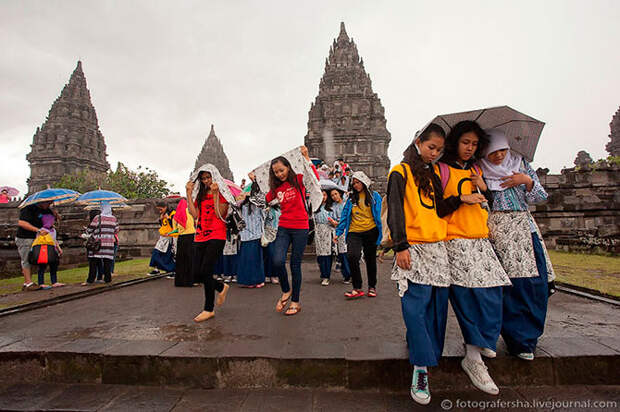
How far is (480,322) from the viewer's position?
231cm

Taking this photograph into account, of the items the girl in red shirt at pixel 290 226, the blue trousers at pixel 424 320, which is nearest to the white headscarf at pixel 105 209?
the girl in red shirt at pixel 290 226

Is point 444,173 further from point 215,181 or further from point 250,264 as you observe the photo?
point 250,264

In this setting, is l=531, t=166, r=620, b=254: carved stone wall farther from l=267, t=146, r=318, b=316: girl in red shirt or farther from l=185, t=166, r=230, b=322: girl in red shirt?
l=185, t=166, r=230, b=322: girl in red shirt

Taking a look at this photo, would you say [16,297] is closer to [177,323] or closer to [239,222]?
[177,323]

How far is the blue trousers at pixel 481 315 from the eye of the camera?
7.45 feet

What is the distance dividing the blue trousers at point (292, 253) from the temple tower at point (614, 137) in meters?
46.5

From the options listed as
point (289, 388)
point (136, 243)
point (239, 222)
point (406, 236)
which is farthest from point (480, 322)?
point (136, 243)

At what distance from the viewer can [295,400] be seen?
2285 mm

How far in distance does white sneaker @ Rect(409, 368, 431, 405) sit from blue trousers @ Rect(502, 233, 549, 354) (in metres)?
0.83

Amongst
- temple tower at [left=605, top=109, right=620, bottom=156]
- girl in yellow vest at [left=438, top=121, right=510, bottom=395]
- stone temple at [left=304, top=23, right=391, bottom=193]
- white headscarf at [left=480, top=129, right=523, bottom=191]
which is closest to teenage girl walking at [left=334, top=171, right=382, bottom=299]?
white headscarf at [left=480, top=129, right=523, bottom=191]

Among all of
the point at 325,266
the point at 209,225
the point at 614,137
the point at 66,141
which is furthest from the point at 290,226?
the point at 66,141

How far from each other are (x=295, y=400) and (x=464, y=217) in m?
1.78

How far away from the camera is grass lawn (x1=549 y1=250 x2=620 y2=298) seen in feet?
16.4

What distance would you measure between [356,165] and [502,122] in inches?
1450
